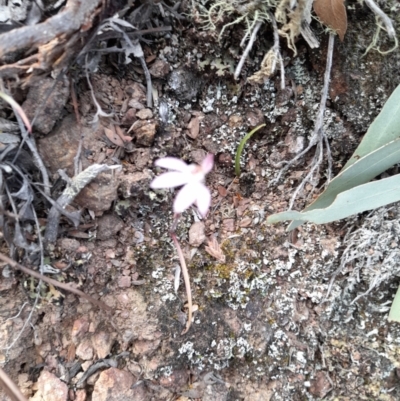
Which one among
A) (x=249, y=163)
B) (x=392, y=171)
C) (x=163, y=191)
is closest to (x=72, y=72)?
(x=163, y=191)

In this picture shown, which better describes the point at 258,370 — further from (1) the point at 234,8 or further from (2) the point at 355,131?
(1) the point at 234,8

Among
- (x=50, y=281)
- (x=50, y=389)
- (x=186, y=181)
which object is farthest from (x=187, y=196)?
(x=50, y=389)

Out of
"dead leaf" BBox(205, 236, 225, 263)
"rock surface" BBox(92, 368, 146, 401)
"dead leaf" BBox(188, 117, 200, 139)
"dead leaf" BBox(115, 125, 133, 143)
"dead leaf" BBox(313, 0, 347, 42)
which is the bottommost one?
"rock surface" BBox(92, 368, 146, 401)

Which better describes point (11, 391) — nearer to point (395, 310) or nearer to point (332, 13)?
point (395, 310)

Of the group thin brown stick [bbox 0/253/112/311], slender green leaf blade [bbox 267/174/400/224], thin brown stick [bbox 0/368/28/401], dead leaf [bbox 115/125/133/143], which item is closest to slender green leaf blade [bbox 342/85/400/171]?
slender green leaf blade [bbox 267/174/400/224]

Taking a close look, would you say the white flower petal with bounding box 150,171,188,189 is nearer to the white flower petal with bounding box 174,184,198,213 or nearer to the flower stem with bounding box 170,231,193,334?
the white flower petal with bounding box 174,184,198,213

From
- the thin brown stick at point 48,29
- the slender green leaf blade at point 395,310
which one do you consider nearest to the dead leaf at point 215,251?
the slender green leaf blade at point 395,310
